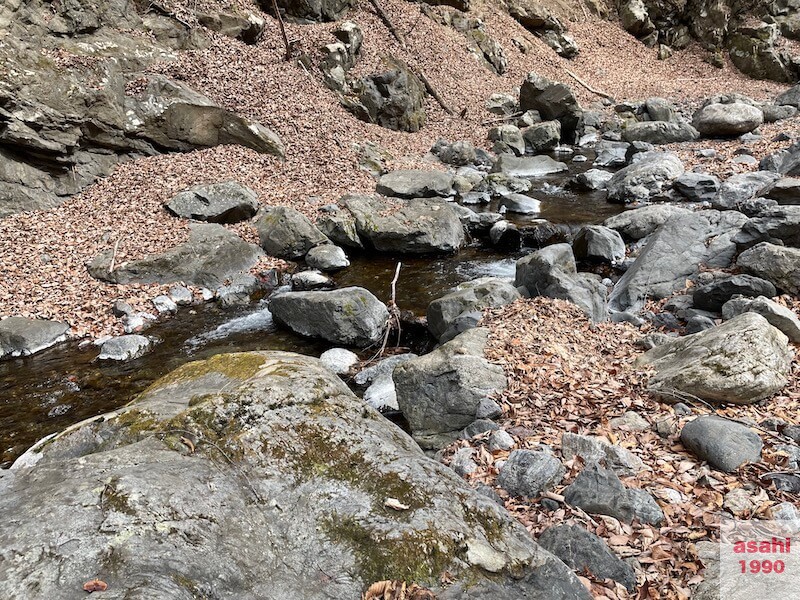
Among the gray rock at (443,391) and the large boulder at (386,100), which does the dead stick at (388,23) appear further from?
the gray rock at (443,391)

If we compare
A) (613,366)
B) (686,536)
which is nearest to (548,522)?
(686,536)

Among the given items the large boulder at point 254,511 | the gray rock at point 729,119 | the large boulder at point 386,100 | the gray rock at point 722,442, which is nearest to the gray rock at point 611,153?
the gray rock at point 729,119

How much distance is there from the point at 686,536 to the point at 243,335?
6.86 m

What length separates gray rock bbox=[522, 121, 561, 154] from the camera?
20.4 m

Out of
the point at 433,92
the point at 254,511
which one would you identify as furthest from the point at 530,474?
the point at 433,92

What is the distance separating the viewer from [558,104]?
70.4 ft

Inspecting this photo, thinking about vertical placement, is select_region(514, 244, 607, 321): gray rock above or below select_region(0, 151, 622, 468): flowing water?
above

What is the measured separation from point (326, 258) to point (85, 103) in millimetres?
6747

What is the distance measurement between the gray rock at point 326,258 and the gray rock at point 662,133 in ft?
46.0

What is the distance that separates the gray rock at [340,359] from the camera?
24.8 feet

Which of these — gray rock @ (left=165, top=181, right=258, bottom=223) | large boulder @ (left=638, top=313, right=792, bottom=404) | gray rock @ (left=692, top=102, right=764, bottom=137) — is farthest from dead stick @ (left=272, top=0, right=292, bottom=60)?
large boulder @ (left=638, top=313, right=792, bottom=404)

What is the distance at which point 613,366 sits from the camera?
6012 millimetres

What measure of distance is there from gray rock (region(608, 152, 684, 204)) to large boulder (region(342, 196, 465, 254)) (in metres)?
5.21

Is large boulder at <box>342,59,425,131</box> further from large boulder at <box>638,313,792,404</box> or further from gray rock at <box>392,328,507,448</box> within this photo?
large boulder at <box>638,313,792,404</box>
